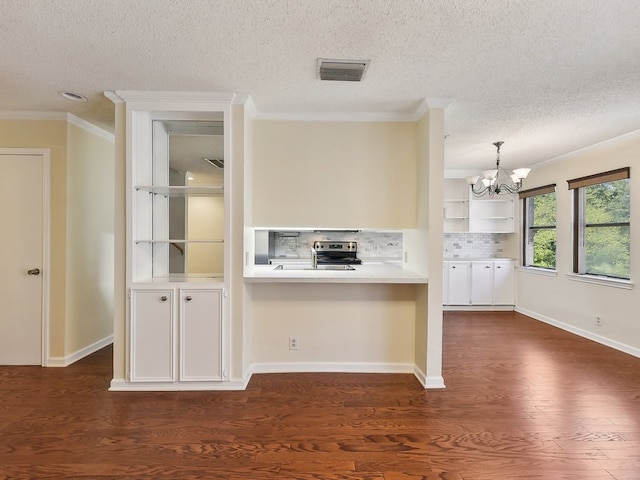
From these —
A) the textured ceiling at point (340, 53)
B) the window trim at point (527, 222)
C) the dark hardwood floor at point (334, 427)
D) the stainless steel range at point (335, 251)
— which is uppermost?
the textured ceiling at point (340, 53)

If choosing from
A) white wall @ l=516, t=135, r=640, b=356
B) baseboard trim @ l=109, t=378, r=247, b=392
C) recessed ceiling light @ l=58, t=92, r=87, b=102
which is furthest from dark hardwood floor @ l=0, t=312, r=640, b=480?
recessed ceiling light @ l=58, t=92, r=87, b=102

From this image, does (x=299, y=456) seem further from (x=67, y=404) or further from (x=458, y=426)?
(x=67, y=404)

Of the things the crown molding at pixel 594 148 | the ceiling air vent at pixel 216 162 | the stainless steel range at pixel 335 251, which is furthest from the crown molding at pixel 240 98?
the crown molding at pixel 594 148

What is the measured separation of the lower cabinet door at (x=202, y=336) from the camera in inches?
109

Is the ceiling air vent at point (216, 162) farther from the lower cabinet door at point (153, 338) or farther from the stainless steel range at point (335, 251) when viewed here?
the stainless steel range at point (335, 251)

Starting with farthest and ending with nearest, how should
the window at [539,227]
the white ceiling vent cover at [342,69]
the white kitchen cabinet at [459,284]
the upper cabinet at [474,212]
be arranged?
the upper cabinet at [474,212]
the white kitchen cabinet at [459,284]
the window at [539,227]
the white ceiling vent cover at [342,69]

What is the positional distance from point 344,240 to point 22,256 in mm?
4237

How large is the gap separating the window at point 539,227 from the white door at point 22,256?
650 centimetres

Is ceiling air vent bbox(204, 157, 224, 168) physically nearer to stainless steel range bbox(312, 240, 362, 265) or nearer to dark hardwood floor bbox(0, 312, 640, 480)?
dark hardwood floor bbox(0, 312, 640, 480)

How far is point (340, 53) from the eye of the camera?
214 cm

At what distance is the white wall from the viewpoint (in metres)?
3.74

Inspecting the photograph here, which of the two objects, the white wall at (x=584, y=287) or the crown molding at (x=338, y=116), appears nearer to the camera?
the crown molding at (x=338, y=116)

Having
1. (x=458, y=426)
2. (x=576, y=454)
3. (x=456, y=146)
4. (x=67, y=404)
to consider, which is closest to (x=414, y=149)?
(x=456, y=146)

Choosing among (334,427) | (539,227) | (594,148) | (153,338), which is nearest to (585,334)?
(539,227)
